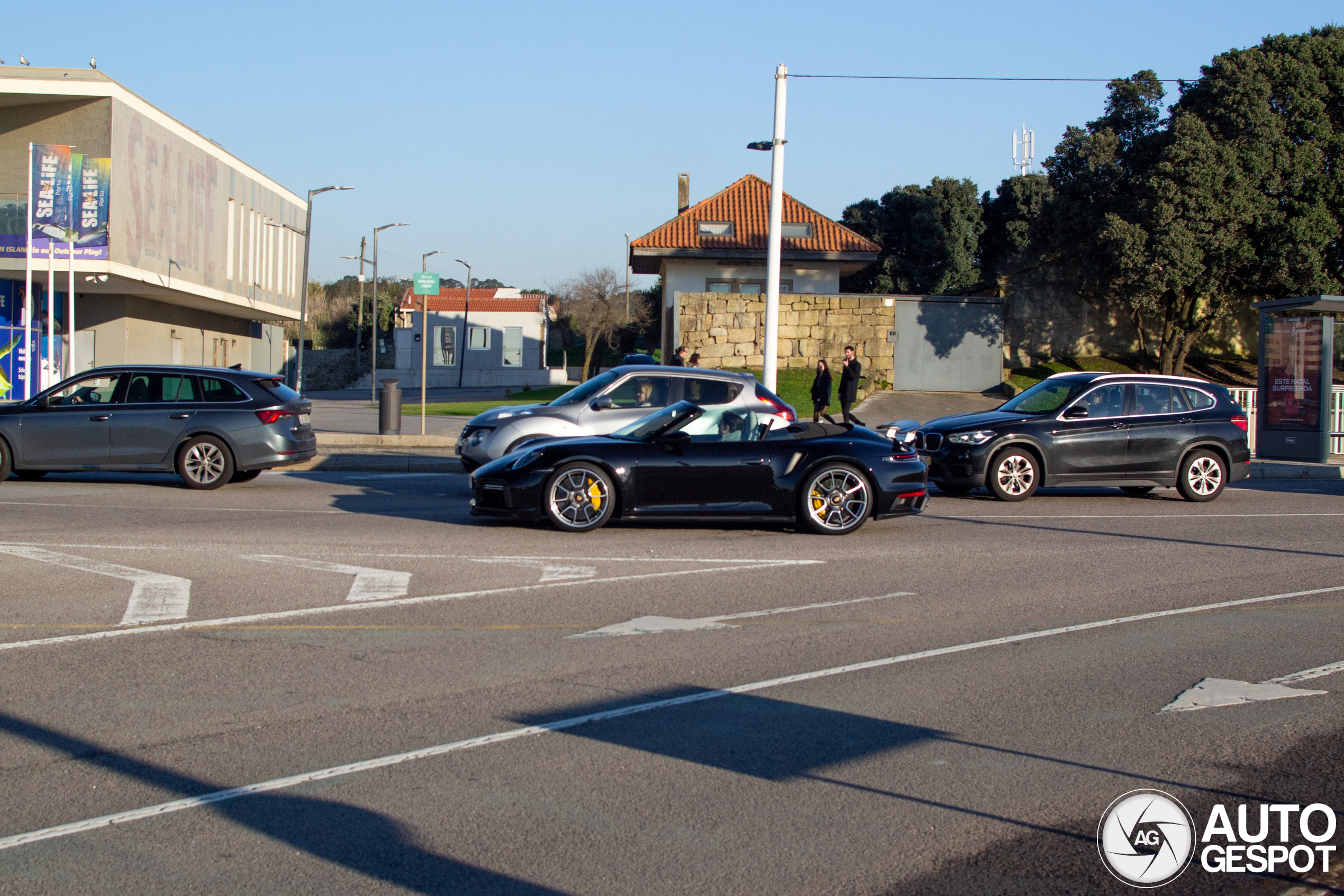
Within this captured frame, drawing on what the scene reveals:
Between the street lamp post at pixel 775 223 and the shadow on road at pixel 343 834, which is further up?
the street lamp post at pixel 775 223

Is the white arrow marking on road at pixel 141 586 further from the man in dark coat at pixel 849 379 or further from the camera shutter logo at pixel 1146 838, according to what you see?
the man in dark coat at pixel 849 379

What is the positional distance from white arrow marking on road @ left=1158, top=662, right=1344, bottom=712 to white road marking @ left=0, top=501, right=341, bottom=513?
8706mm

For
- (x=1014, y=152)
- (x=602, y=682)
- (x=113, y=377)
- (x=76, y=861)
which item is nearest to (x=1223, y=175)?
(x=113, y=377)

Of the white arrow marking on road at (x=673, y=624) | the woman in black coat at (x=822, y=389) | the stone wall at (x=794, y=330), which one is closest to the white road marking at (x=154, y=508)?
the white arrow marking on road at (x=673, y=624)

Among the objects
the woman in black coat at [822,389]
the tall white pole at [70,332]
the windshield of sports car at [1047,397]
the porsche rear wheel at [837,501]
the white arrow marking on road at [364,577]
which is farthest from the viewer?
the tall white pole at [70,332]

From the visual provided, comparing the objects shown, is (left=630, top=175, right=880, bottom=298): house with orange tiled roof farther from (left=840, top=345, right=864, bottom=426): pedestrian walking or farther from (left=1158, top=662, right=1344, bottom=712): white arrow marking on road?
(left=1158, top=662, right=1344, bottom=712): white arrow marking on road

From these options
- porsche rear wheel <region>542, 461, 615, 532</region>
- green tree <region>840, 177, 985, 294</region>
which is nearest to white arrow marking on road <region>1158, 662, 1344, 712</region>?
porsche rear wheel <region>542, 461, 615, 532</region>

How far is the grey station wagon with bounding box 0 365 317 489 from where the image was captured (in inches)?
552

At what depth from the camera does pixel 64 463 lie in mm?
Answer: 14023

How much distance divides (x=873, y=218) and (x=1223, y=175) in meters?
27.9

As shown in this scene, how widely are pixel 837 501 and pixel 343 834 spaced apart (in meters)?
7.51

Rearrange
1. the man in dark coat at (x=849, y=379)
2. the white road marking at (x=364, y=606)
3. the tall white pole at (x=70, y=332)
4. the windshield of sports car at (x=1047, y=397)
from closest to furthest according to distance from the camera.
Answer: the white road marking at (x=364, y=606) < the windshield of sports car at (x=1047, y=397) < the man in dark coat at (x=849, y=379) < the tall white pole at (x=70, y=332)

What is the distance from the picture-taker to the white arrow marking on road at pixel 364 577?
7.71 meters

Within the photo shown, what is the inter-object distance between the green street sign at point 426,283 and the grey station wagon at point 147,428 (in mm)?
5290
